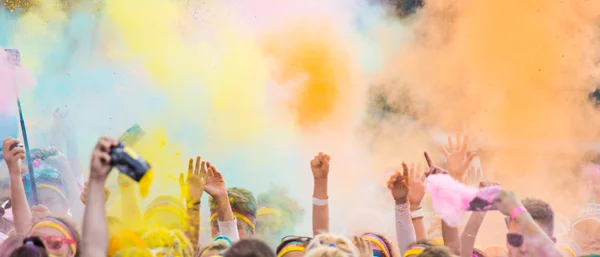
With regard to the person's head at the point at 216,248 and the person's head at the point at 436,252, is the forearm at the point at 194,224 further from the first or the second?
the person's head at the point at 436,252

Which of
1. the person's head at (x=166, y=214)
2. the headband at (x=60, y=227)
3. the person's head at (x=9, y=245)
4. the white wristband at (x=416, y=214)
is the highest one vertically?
the person's head at (x=166, y=214)

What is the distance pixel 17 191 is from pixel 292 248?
5.19 feet

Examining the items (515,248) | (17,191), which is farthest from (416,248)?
(17,191)

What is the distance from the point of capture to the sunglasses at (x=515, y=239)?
11.7ft

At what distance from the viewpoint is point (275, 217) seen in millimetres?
5441

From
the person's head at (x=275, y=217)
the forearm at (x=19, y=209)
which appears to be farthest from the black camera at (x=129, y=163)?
the person's head at (x=275, y=217)

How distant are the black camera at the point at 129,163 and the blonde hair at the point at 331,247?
30.8 inches

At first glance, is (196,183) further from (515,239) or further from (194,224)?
(515,239)

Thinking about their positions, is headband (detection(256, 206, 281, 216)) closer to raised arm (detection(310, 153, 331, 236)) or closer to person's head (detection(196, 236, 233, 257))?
raised arm (detection(310, 153, 331, 236))

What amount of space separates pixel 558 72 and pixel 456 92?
3.36 feet

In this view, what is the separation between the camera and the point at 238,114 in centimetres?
714

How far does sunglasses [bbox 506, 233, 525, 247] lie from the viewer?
357 cm

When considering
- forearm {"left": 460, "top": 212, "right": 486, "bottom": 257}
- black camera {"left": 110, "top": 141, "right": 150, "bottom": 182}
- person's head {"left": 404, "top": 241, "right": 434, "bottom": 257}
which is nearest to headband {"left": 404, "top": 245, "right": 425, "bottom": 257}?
person's head {"left": 404, "top": 241, "right": 434, "bottom": 257}

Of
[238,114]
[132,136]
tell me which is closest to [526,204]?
[132,136]
